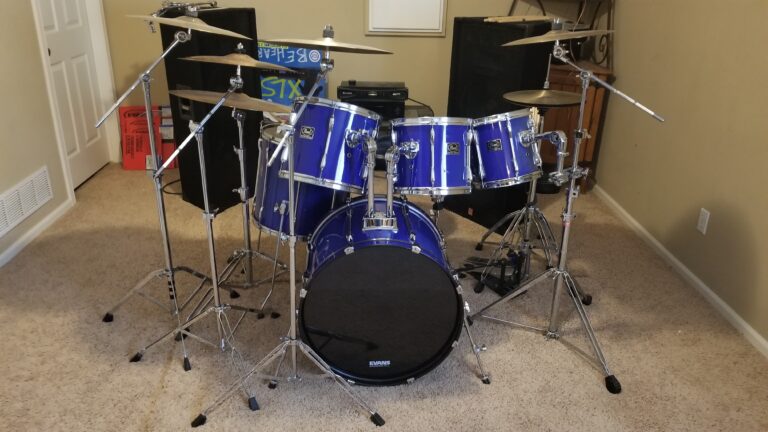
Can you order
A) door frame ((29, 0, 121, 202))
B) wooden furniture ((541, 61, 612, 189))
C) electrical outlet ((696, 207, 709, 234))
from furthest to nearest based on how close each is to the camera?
wooden furniture ((541, 61, 612, 189)) → door frame ((29, 0, 121, 202)) → electrical outlet ((696, 207, 709, 234))

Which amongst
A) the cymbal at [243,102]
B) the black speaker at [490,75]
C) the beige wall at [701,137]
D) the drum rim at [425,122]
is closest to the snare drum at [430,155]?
the drum rim at [425,122]

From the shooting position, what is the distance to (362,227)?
194cm

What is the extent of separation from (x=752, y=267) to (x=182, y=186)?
9.67 feet

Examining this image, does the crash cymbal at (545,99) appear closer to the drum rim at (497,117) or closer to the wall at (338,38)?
the drum rim at (497,117)

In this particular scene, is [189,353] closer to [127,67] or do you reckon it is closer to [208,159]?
[208,159]

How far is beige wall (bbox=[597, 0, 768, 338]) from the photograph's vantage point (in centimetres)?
237

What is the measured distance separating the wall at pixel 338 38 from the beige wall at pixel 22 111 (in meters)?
1.02

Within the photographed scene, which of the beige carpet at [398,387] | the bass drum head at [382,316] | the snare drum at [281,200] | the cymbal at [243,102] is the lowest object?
the beige carpet at [398,387]

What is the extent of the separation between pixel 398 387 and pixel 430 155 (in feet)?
2.74

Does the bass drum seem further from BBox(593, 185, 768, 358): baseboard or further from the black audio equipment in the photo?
the black audio equipment

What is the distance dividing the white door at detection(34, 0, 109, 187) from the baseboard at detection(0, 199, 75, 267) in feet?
1.17

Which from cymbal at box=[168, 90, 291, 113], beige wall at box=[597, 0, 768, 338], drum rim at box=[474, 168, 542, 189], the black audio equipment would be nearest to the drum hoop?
drum rim at box=[474, 168, 542, 189]

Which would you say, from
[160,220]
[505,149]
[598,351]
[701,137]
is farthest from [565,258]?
[160,220]

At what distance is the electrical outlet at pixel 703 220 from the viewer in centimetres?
268
